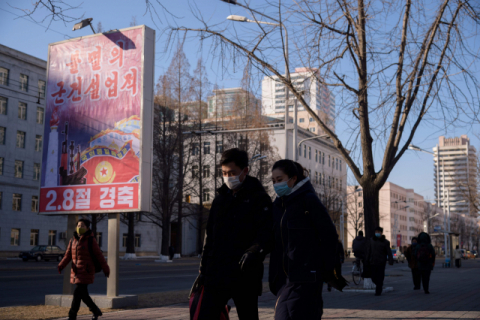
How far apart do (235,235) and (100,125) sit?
7.96m

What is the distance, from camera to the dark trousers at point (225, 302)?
14.9ft

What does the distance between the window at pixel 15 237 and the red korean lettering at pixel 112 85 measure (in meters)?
46.3

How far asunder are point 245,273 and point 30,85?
56011mm

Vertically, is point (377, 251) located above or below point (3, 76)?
below

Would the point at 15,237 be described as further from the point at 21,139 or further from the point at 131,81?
the point at 131,81

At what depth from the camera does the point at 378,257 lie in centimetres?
1468

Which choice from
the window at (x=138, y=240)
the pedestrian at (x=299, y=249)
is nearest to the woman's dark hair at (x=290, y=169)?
the pedestrian at (x=299, y=249)

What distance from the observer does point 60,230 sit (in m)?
59.1

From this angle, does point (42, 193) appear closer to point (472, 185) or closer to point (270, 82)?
point (270, 82)

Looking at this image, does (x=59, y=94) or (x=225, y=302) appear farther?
(x=59, y=94)

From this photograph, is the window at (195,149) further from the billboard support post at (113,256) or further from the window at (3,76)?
the billboard support post at (113,256)

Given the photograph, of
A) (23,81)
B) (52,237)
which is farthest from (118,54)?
(52,237)

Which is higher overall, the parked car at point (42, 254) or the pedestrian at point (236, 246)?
the pedestrian at point (236, 246)

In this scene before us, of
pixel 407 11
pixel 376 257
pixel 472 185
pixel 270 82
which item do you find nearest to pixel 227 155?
pixel 270 82
